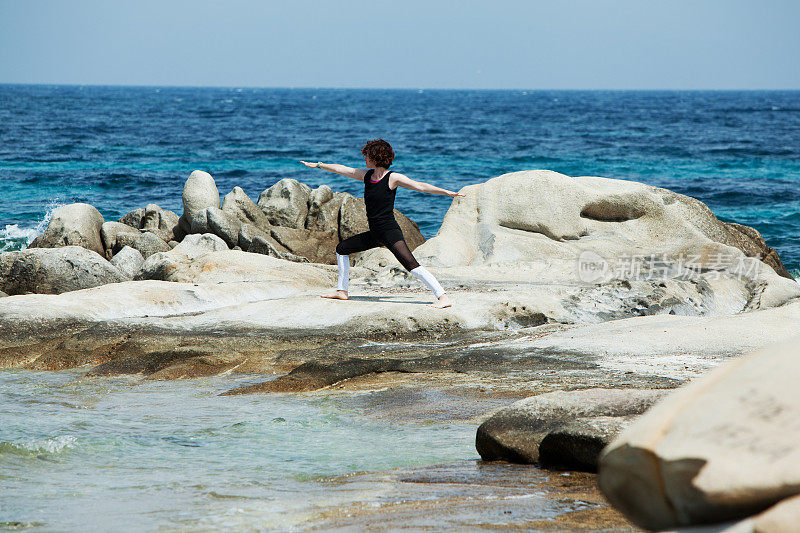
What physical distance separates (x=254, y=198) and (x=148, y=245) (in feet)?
32.1

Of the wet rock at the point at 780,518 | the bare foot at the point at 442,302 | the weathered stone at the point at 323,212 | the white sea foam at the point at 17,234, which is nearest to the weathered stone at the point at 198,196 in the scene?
the weathered stone at the point at 323,212

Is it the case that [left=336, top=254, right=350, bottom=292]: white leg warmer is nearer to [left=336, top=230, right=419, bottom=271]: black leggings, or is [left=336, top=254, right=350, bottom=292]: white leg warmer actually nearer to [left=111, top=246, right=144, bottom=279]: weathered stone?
[left=336, top=230, right=419, bottom=271]: black leggings

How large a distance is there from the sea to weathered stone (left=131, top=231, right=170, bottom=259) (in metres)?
4.87

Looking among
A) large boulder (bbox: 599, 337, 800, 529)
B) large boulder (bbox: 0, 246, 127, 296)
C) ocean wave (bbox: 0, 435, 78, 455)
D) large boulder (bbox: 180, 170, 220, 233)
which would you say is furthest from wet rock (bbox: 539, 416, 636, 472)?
large boulder (bbox: 180, 170, 220, 233)

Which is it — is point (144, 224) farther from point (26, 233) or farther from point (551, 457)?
point (551, 457)

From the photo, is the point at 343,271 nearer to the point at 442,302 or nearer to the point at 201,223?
the point at 442,302

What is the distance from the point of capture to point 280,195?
1520 cm

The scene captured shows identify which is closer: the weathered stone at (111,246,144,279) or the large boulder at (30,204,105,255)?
the weathered stone at (111,246,144,279)

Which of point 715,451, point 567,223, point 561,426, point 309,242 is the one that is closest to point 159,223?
point 309,242

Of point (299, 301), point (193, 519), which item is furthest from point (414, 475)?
point (299, 301)

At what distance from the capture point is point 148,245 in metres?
13.4

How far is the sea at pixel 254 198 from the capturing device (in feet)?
13.6

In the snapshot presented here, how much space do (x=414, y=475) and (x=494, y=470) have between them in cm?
43

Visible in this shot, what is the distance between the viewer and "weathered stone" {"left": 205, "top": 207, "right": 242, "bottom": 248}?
14023 millimetres
